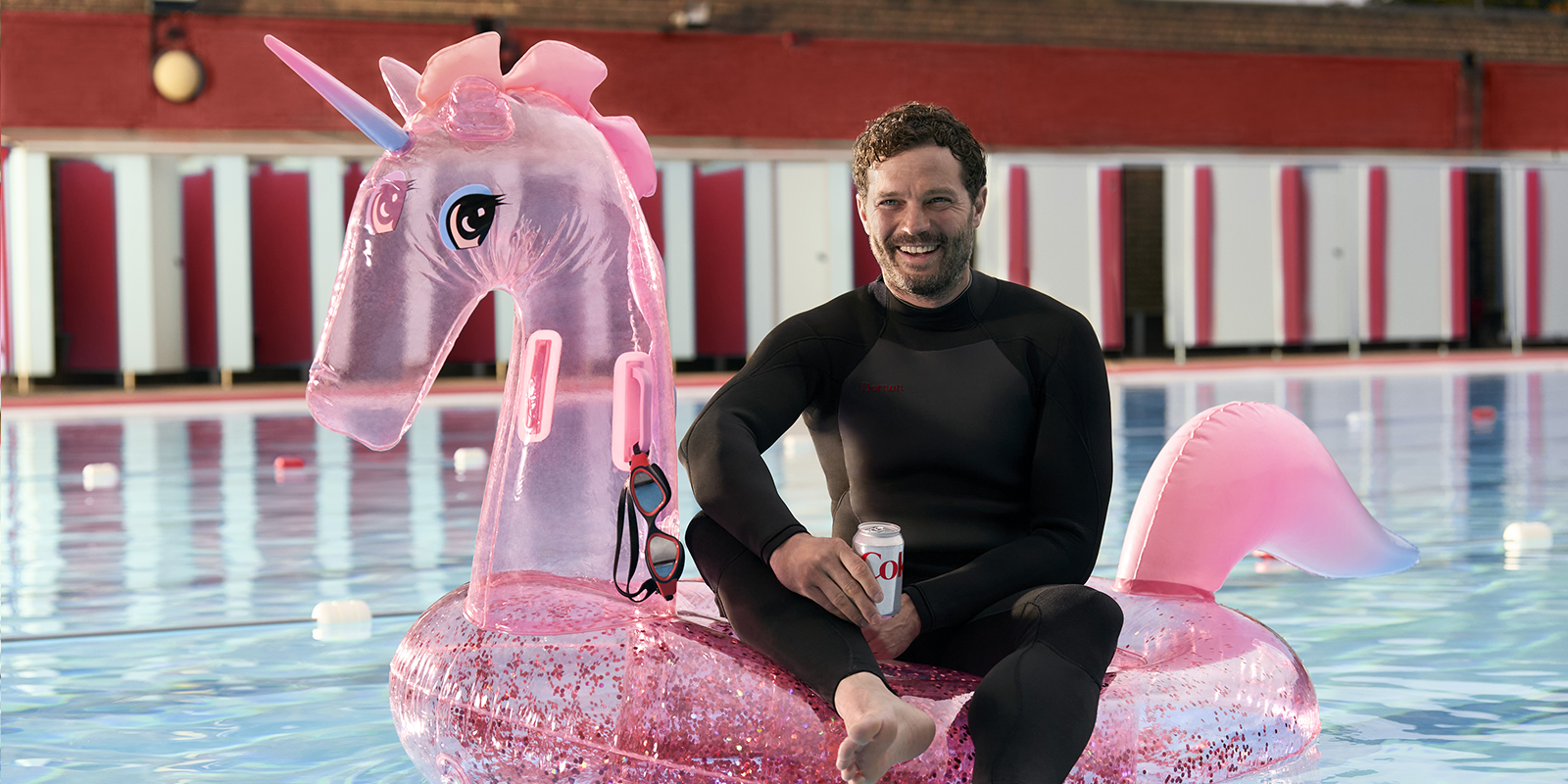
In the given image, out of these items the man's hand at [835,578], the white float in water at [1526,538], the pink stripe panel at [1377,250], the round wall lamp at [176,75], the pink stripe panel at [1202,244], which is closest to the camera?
the man's hand at [835,578]

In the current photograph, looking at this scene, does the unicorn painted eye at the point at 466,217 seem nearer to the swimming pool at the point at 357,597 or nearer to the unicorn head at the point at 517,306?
the unicorn head at the point at 517,306

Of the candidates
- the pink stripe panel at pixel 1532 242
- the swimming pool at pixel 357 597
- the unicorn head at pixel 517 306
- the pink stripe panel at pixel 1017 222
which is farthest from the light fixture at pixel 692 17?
the unicorn head at pixel 517 306

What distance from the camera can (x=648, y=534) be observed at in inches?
75.3

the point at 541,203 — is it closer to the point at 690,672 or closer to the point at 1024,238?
the point at 690,672

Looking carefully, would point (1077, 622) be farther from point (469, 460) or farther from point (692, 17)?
point (692, 17)

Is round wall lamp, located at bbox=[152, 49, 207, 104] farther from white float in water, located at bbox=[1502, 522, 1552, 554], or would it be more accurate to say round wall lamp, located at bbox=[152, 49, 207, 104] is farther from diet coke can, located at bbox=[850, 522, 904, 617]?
diet coke can, located at bbox=[850, 522, 904, 617]

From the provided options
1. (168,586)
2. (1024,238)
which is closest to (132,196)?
(1024,238)

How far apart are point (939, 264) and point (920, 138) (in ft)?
0.56

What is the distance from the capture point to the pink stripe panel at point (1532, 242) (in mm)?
14617

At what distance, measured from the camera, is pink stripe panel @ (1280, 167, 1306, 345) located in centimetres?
1388

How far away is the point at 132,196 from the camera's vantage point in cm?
1147

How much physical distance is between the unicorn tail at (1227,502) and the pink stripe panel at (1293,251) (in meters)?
12.3

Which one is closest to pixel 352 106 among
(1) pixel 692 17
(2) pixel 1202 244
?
(1) pixel 692 17

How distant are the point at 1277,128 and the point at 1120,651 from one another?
13.1m
